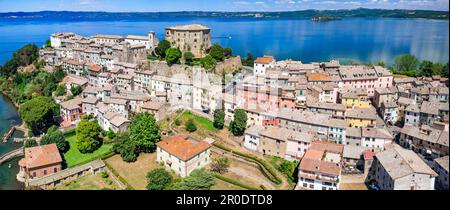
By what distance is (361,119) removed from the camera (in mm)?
10539

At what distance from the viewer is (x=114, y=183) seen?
9.00 m

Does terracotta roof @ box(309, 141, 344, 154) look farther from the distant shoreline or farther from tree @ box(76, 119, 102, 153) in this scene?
tree @ box(76, 119, 102, 153)

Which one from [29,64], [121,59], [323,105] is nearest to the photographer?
[323,105]

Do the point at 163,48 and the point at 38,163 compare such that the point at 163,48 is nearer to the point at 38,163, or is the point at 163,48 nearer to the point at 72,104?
the point at 72,104

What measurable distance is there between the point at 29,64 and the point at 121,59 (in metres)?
6.14

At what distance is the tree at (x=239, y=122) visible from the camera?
35.1 ft

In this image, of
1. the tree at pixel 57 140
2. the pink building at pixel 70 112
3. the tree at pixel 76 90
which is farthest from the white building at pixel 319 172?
the tree at pixel 76 90

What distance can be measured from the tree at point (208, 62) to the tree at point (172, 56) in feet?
3.30

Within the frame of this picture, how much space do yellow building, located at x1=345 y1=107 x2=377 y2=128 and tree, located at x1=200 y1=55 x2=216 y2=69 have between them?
5.84 metres

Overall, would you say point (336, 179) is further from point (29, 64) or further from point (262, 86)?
point (29, 64)

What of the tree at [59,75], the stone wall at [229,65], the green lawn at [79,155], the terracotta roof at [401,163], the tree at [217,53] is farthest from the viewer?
the tree at [59,75]

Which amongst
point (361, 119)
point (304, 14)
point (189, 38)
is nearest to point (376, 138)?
point (361, 119)

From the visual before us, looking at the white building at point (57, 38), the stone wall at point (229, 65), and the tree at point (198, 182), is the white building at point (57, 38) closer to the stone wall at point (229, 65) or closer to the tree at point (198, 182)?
the stone wall at point (229, 65)
